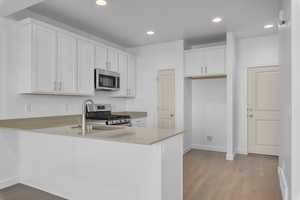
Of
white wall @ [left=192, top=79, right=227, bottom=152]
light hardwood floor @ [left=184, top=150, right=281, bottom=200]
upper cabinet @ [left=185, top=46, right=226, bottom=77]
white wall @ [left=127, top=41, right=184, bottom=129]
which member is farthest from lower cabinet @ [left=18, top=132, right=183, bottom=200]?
white wall @ [left=192, top=79, right=227, bottom=152]

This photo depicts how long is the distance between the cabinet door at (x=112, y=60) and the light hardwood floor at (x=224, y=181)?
2.53 metres

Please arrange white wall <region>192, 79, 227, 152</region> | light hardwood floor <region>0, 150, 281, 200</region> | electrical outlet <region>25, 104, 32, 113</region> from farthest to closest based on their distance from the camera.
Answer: white wall <region>192, 79, 227, 152</region> < electrical outlet <region>25, 104, 32, 113</region> < light hardwood floor <region>0, 150, 281, 200</region>

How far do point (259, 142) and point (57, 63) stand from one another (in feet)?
14.7

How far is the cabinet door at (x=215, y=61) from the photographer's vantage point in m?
4.09

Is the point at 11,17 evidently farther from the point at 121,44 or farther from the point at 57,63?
the point at 121,44

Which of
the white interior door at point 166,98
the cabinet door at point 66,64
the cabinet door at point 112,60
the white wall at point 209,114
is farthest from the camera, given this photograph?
the white wall at point 209,114

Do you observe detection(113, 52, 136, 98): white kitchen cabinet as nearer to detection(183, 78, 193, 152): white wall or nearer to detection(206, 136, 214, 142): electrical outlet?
detection(183, 78, 193, 152): white wall

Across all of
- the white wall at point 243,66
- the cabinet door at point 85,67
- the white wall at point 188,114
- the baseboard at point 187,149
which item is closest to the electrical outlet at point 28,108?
the cabinet door at point 85,67

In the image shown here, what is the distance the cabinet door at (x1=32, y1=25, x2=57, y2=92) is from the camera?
8.98 ft

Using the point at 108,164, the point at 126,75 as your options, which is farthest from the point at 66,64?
the point at 108,164

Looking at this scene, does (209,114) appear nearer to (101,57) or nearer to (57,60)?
(101,57)

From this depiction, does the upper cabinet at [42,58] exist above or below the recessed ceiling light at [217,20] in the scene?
below

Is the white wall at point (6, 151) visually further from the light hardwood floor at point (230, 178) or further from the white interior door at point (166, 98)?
the white interior door at point (166, 98)

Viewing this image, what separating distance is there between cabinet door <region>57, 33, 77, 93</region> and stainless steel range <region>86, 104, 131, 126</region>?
2.27 ft
